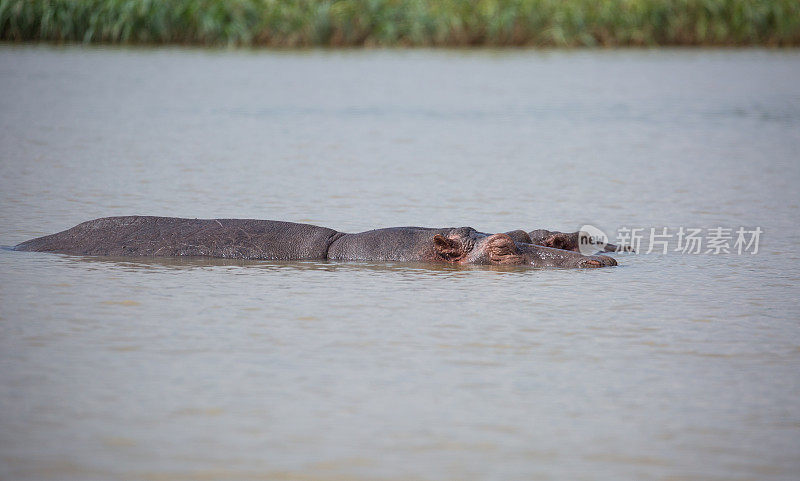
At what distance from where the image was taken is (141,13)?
1045 inches

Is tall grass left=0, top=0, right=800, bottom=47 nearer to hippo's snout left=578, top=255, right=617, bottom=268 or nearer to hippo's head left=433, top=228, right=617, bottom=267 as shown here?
hippo's head left=433, top=228, right=617, bottom=267

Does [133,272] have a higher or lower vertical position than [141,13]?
lower

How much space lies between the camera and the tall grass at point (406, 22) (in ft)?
87.4

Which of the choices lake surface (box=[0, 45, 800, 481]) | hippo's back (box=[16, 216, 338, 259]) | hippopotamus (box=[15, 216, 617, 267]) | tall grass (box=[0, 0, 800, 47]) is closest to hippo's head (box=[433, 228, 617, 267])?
hippopotamus (box=[15, 216, 617, 267])

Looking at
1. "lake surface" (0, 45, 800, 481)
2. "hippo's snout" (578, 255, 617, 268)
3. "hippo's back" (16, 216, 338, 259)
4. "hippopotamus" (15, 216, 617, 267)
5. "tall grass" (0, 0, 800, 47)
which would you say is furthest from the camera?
"tall grass" (0, 0, 800, 47)

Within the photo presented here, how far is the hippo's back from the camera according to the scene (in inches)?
290

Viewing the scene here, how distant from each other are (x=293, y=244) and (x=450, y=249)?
0.96 metres

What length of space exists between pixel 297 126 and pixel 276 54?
11.8 metres

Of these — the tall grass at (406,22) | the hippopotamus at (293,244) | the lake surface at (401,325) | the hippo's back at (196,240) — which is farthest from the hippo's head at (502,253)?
the tall grass at (406,22)

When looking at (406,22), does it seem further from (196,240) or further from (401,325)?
(401,325)

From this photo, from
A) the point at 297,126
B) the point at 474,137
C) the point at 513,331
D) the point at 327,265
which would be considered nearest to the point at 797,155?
the point at 474,137

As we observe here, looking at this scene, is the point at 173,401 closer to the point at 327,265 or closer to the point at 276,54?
the point at 327,265

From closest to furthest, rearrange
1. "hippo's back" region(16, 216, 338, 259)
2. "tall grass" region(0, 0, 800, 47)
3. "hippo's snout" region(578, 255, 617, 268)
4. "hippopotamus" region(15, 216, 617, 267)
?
"hippo's snout" region(578, 255, 617, 268) < "hippopotamus" region(15, 216, 617, 267) < "hippo's back" region(16, 216, 338, 259) < "tall grass" region(0, 0, 800, 47)

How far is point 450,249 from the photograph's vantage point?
7.22 metres
